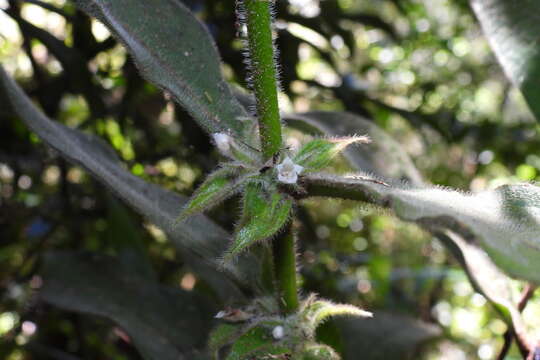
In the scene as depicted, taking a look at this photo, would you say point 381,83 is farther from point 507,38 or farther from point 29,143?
point 507,38

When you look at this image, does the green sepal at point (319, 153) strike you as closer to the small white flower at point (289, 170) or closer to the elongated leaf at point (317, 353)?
the small white flower at point (289, 170)

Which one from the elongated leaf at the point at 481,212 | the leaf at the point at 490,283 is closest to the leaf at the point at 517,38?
the leaf at the point at 490,283

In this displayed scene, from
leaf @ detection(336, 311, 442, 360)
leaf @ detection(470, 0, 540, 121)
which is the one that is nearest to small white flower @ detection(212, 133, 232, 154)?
leaf @ detection(470, 0, 540, 121)

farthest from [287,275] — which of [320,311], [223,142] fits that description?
[223,142]

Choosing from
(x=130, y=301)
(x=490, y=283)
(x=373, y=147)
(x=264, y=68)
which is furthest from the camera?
(x=373, y=147)

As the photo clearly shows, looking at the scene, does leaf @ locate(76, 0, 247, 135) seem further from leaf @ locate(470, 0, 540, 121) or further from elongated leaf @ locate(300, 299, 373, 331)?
leaf @ locate(470, 0, 540, 121)

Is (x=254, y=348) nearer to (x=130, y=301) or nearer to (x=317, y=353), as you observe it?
(x=317, y=353)
